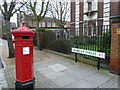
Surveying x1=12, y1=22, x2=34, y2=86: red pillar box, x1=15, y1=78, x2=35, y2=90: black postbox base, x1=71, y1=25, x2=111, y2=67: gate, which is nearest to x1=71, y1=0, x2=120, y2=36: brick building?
x1=71, y1=25, x2=111, y2=67: gate

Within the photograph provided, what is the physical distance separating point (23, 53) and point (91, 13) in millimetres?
11564

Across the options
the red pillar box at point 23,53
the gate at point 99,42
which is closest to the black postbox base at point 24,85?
A: the red pillar box at point 23,53

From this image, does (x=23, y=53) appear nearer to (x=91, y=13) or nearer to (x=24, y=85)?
(x=24, y=85)

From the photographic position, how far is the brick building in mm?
10791

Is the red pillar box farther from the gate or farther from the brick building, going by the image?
the brick building

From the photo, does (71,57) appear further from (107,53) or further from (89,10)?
(89,10)

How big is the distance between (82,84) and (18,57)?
7.00 ft

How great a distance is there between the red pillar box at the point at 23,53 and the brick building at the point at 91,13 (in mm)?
7209

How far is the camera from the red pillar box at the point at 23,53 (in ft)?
9.27

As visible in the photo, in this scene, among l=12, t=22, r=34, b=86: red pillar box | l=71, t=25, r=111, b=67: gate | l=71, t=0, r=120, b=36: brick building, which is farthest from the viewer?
l=71, t=0, r=120, b=36: brick building

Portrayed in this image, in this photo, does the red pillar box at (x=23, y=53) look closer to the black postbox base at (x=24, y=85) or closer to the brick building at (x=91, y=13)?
the black postbox base at (x=24, y=85)

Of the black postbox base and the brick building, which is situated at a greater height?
the brick building

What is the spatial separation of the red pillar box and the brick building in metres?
7.21

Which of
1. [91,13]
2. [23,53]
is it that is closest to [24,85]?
[23,53]
